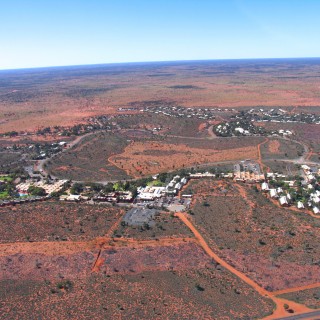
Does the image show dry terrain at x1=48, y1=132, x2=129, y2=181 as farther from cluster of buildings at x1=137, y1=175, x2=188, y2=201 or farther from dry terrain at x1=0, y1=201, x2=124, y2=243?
dry terrain at x1=0, y1=201, x2=124, y2=243

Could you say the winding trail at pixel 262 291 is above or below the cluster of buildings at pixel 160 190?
below

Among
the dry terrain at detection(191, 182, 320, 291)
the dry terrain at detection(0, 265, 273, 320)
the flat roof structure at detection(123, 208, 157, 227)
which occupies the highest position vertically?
the flat roof structure at detection(123, 208, 157, 227)

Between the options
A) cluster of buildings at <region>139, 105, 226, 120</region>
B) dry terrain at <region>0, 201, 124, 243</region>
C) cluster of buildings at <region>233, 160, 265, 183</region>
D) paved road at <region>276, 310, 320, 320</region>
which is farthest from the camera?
cluster of buildings at <region>139, 105, 226, 120</region>

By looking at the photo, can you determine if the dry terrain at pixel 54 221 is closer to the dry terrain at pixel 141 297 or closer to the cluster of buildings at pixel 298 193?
the dry terrain at pixel 141 297

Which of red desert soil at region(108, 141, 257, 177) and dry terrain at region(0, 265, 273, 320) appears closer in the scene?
dry terrain at region(0, 265, 273, 320)

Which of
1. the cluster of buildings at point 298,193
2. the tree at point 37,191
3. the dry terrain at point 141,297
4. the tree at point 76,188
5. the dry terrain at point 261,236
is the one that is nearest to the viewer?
the dry terrain at point 141,297

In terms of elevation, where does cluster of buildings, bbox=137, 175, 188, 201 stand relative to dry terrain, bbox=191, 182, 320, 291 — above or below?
above

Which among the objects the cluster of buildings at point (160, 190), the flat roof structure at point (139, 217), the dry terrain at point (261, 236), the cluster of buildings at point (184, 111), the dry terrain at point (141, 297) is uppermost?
the cluster of buildings at point (184, 111)

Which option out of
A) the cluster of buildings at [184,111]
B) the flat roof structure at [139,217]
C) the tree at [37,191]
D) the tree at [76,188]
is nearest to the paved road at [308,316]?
the flat roof structure at [139,217]

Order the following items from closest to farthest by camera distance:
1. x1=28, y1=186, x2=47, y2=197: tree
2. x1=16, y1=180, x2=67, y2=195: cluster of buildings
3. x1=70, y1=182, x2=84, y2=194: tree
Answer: x1=28, y1=186, x2=47, y2=197: tree
x1=70, y1=182, x2=84, y2=194: tree
x1=16, y1=180, x2=67, y2=195: cluster of buildings

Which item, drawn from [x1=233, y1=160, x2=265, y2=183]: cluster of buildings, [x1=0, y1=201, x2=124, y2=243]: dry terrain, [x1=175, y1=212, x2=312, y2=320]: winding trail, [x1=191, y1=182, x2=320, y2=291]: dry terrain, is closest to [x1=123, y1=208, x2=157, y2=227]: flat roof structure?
[x1=0, y1=201, x2=124, y2=243]: dry terrain

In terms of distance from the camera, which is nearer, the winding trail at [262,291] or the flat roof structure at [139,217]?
the winding trail at [262,291]

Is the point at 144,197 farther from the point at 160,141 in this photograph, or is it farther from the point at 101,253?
the point at 160,141
